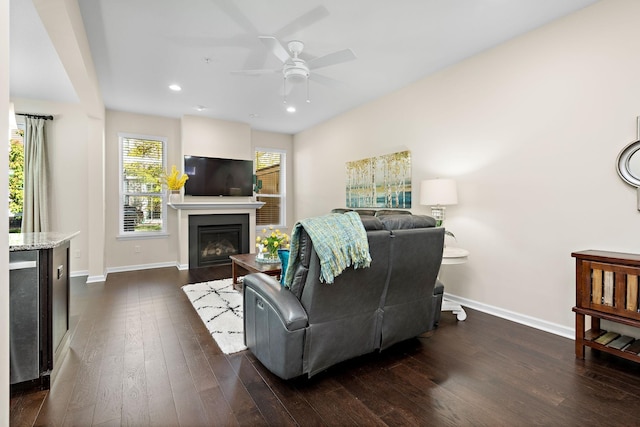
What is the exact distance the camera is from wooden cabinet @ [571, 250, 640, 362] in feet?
7.06

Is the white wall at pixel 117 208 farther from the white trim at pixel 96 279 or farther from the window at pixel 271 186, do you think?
the window at pixel 271 186

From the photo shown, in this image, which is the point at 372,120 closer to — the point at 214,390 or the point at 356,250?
the point at 356,250

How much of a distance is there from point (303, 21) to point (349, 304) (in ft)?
8.10

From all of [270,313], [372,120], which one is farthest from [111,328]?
[372,120]

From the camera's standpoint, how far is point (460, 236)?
369cm

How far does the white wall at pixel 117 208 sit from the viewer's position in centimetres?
541

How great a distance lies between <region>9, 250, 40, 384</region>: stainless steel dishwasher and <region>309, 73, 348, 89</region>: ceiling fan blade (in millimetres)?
3258

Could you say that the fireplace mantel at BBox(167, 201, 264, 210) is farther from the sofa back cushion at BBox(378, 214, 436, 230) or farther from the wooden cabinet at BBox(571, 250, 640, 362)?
the wooden cabinet at BBox(571, 250, 640, 362)

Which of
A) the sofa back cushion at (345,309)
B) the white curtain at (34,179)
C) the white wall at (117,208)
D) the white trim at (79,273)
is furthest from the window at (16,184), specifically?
the sofa back cushion at (345,309)

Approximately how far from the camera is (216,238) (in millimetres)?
6062

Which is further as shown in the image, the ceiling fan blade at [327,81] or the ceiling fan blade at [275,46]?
the ceiling fan blade at [327,81]

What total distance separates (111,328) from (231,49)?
300cm

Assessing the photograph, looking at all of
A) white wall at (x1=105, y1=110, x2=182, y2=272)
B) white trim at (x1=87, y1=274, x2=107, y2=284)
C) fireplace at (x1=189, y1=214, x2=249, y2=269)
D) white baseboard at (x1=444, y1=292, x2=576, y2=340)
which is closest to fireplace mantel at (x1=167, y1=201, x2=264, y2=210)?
fireplace at (x1=189, y1=214, x2=249, y2=269)

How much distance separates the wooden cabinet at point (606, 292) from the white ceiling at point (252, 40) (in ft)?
6.90
